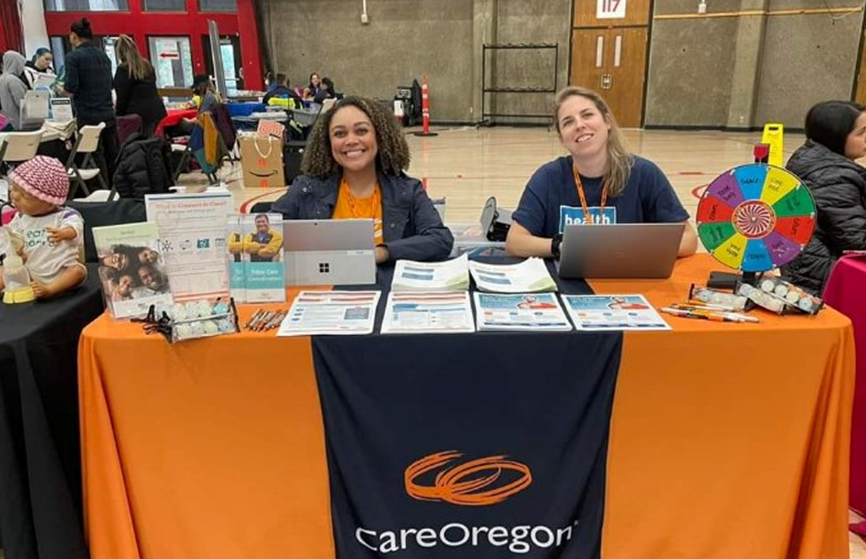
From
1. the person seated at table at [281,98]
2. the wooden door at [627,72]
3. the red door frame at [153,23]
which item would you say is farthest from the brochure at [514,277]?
the red door frame at [153,23]

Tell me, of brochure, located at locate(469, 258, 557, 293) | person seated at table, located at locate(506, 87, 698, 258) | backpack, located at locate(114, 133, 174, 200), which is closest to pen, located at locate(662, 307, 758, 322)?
brochure, located at locate(469, 258, 557, 293)

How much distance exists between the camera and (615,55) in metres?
13.5

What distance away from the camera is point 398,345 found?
4.84 ft

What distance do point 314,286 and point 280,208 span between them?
0.54 metres

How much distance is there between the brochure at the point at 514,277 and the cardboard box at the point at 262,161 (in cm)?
592

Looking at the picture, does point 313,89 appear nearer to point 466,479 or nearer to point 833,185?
point 833,185

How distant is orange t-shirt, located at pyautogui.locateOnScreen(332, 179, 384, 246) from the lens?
2.25 metres

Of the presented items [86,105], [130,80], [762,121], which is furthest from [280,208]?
[762,121]

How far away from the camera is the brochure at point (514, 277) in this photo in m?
1.77

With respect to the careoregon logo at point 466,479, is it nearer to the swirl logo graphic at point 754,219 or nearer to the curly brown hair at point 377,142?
the swirl logo graphic at point 754,219

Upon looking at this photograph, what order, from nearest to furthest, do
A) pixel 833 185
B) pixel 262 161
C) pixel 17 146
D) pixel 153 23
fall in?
1. pixel 833 185
2. pixel 17 146
3. pixel 262 161
4. pixel 153 23

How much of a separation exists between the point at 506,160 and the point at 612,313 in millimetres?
7965

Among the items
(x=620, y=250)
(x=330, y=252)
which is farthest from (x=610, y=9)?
(x=330, y=252)

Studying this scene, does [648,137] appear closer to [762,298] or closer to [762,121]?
[762,121]
